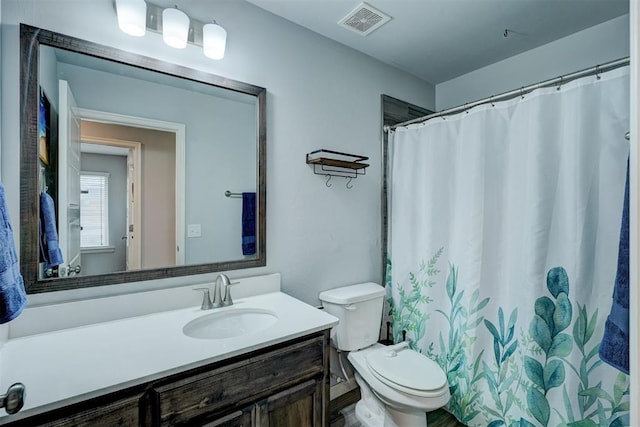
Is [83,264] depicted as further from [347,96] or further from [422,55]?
[422,55]

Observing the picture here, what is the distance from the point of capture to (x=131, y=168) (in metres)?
1.36

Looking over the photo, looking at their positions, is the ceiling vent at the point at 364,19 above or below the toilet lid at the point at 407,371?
above

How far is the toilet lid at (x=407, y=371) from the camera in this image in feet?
4.74

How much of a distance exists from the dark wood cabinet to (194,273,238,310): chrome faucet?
409mm

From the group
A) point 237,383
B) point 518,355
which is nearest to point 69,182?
point 237,383

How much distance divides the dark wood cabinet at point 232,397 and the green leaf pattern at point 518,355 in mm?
922

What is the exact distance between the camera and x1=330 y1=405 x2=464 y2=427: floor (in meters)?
1.78

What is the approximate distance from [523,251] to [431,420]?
113 centimetres

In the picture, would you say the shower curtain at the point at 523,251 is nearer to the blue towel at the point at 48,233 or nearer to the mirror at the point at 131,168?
the mirror at the point at 131,168

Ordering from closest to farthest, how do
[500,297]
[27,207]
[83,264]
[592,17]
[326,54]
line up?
1. [27,207]
2. [83,264]
3. [500,297]
4. [592,17]
5. [326,54]

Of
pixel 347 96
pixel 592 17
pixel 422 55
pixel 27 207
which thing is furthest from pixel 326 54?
pixel 27 207

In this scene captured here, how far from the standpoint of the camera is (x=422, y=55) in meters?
2.18

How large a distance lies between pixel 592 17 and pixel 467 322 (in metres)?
1.91

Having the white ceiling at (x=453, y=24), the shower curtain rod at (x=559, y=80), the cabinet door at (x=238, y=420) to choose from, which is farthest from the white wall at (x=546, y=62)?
the cabinet door at (x=238, y=420)
